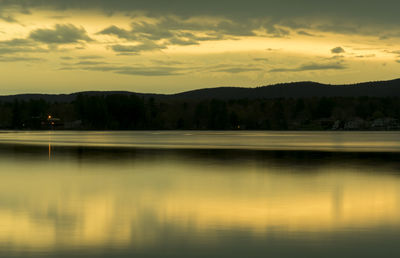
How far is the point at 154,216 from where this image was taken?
647 inches

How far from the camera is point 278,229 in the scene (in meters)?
14.4

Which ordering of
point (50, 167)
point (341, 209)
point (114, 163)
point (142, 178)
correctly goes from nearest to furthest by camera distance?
point (341, 209), point (142, 178), point (50, 167), point (114, 163)

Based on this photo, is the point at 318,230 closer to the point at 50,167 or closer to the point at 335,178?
the point at 335,178

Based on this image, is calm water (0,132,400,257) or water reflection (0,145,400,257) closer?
calm water (0,132,400,257)

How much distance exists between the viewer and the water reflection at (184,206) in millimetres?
13406

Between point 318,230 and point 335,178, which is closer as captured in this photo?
point 318,230

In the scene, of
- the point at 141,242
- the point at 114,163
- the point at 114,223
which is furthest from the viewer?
the point at 114,163

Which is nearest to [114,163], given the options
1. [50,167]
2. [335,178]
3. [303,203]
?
[50,167]

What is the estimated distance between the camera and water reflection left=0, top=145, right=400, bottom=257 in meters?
13.4

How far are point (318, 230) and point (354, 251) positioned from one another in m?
2.20

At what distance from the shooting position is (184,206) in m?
18.4

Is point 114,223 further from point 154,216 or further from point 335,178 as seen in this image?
point 335,178

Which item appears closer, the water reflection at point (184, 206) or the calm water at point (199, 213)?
the calm water at point (199, 213)

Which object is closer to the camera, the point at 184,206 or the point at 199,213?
the point at 199,213
